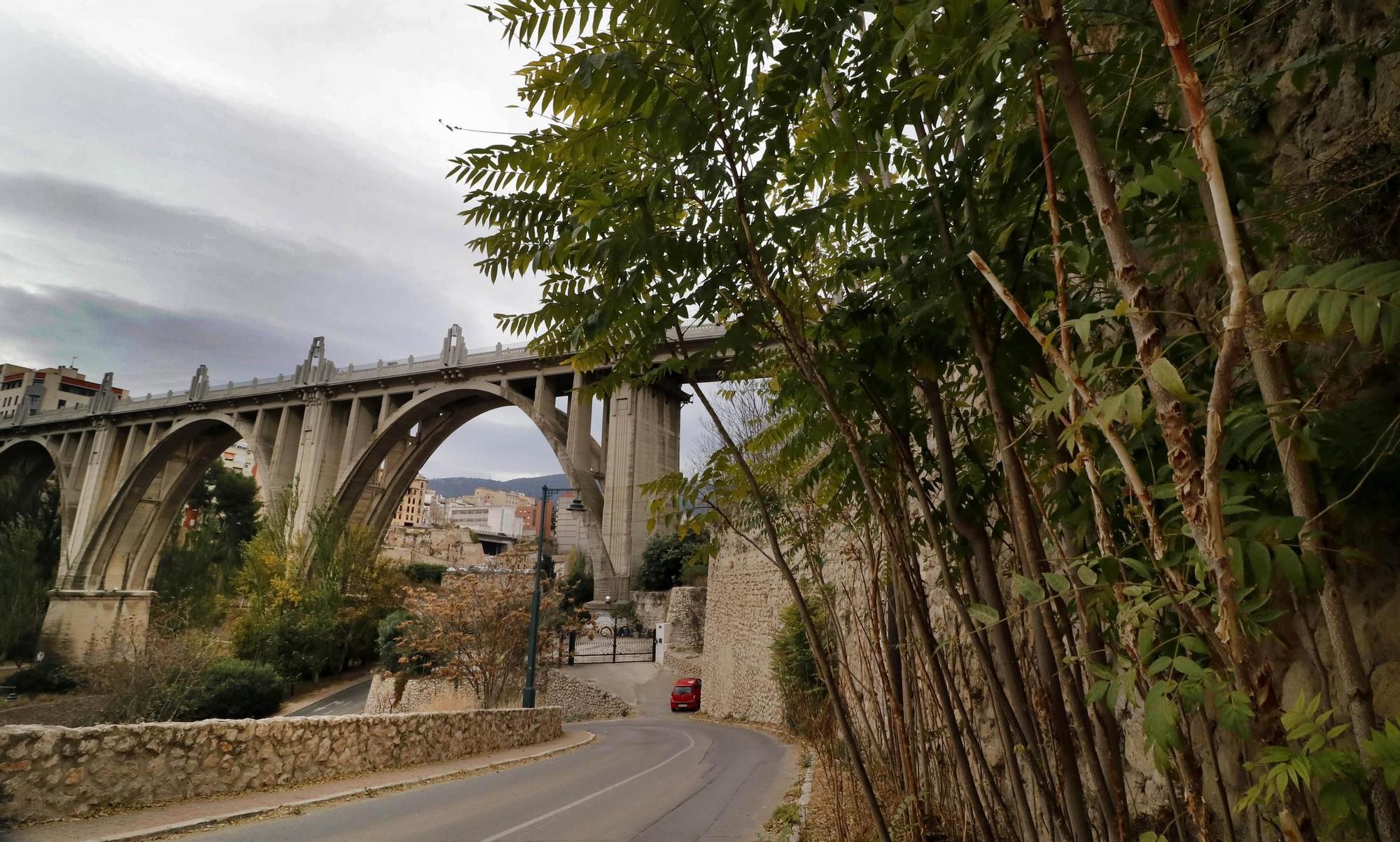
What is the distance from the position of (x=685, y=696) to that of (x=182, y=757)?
634 inches

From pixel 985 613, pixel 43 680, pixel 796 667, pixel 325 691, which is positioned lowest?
pixel 325 691

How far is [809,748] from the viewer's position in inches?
403

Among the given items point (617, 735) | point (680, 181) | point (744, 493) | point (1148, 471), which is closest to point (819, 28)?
point (680, 181)

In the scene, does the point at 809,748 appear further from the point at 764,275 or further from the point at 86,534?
the point at 86,534

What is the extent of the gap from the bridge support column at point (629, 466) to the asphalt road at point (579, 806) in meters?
14.7

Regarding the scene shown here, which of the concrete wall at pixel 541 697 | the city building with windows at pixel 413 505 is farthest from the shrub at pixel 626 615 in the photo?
the city building with windows at pixel 413 505

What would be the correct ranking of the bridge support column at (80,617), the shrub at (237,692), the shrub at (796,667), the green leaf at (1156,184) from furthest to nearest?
the bridge support column at (80,617)
the shrub at (237,692)
the shrub at (796,667)
the green leaf at (1156,184)

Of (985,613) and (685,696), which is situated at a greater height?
(985,613)

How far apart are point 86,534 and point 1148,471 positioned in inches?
2006

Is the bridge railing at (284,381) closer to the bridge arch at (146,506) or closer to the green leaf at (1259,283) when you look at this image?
the bridge arch at (146,506)

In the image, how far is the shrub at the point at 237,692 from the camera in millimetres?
16438

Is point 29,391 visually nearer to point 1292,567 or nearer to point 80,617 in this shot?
point 80,617

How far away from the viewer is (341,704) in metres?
23.1

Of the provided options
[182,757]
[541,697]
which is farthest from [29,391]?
[182,757]
